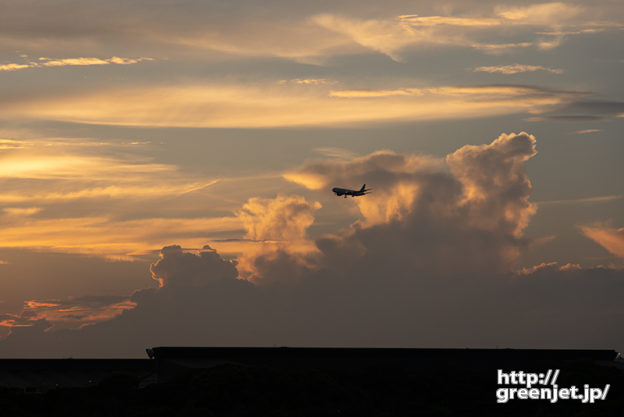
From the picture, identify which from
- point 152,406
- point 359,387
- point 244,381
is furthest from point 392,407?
point 152,406

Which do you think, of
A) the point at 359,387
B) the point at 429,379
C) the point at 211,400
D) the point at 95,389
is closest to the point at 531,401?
the point at 429,379

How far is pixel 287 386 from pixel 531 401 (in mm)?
47062

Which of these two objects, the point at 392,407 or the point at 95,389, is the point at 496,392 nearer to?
the point at 392,407

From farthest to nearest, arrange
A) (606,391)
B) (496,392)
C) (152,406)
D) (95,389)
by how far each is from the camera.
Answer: (496,392) → (606,391) → (95,389) → (152,406)

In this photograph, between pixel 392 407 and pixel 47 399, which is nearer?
pixel 47 399

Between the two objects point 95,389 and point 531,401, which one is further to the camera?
point 531,401

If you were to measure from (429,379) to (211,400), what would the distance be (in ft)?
152

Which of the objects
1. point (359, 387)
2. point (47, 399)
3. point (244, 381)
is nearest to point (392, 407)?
point (359, 387)

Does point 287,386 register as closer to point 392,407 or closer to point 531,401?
point 392,407

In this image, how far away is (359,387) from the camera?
158 meters

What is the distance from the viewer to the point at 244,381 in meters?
135

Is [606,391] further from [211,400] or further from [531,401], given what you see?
[211,400]

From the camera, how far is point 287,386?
137125 mm

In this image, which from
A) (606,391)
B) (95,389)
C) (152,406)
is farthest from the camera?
(606,391)
